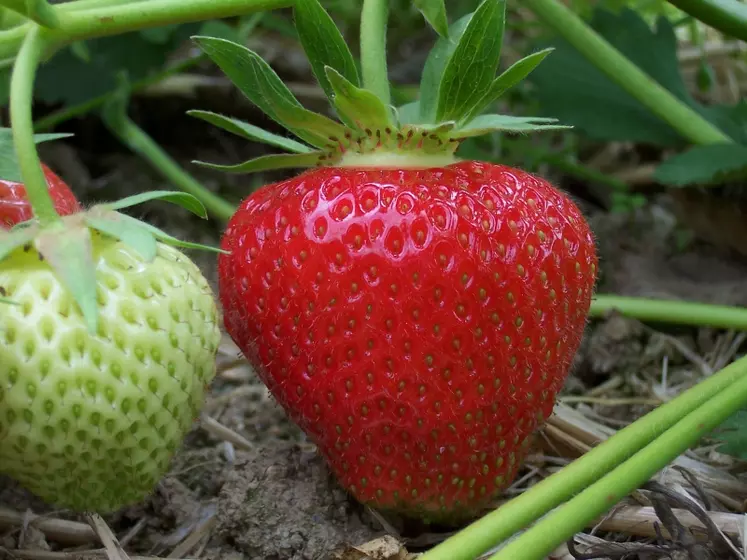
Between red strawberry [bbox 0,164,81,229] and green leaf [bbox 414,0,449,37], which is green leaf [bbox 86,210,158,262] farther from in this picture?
green leaf [bbox 414,0,449,37]

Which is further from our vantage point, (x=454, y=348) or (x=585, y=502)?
(x=454, y=348)

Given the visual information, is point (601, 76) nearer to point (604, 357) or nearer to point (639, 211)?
point (639, 211)

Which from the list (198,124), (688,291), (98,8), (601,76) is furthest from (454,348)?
(198,124)

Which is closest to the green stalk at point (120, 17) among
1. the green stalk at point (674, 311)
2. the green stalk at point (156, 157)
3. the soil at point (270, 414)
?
the soil at point (270, 414)

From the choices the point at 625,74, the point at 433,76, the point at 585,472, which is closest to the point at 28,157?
the point at 433,76

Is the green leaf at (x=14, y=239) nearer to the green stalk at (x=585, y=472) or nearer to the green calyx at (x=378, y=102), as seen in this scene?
the green calyx at (x=378, y=102)
